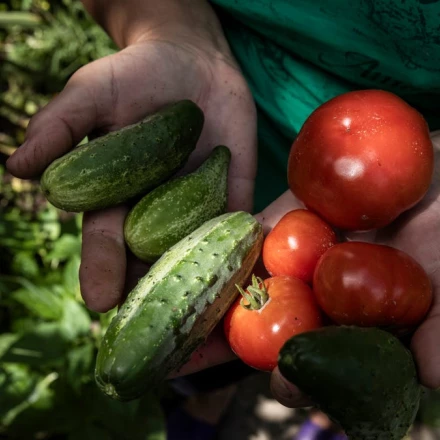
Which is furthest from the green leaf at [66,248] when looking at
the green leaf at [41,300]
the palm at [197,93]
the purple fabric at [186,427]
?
the purple fabric at [186,427]

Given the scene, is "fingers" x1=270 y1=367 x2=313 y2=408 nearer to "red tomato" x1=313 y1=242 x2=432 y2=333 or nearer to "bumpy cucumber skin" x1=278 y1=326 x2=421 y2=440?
"bumpy cucumber skin" x1=278 y1=326 x2=421 y2=440

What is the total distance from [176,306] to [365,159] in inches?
28.5

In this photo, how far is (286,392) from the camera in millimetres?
1432

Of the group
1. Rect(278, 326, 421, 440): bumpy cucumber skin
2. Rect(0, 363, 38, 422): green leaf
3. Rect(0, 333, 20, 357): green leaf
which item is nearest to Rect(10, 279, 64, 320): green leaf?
Rect(0, 333, 20, 357): green leaf

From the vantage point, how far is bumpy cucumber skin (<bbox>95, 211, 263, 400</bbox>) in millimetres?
1462

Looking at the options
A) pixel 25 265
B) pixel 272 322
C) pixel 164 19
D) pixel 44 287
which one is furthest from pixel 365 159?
pixel 25 265

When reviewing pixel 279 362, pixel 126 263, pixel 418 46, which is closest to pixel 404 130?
pixel 418 46

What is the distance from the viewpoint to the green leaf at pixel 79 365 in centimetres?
237

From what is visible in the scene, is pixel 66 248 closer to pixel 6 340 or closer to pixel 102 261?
pixel 6 340

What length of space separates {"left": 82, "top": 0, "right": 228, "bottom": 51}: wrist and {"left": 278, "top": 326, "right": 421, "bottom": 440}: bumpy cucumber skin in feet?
4.64

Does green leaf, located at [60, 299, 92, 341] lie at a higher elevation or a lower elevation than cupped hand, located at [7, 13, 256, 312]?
lower

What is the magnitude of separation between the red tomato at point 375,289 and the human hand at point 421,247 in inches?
2.5

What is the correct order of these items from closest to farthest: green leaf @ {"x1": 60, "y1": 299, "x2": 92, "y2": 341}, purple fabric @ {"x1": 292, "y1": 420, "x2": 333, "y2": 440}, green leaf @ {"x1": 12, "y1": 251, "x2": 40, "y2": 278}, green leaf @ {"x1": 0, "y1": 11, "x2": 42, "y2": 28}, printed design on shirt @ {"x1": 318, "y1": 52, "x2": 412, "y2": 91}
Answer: printed design on shirt @ {"x1": 318, "y1": 52, "x2": 412, "y2": 91} → green leaf @ {"x1": 60, "y1": 299, "x2": 92, "y2": 341} → green leaf @ {"x1": 12, "y1": 251, "x2": 40, "y2": 278} → purple fabric @ {"x1": 292, "y1": 420, "x2": 333, "y2": 440} → green leaf @ {"x1": 0, "y1": 11, "x2": 42, "y2": 28}

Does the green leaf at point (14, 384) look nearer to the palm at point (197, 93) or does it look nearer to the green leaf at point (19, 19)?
the palm at point (197, 93)
